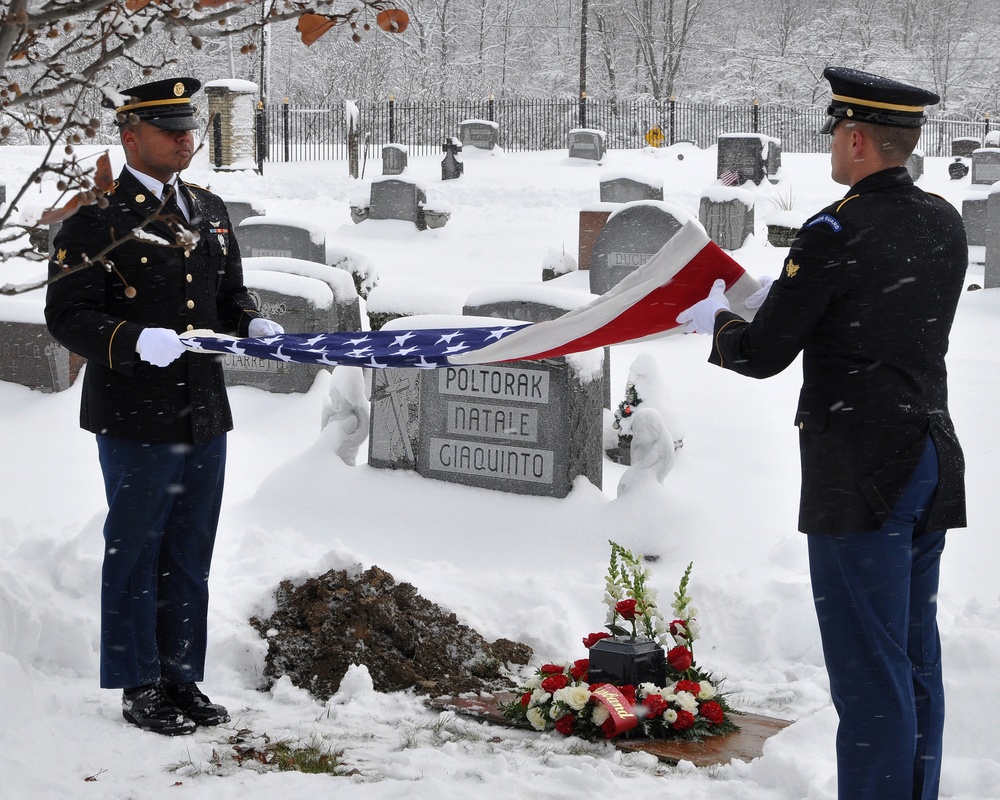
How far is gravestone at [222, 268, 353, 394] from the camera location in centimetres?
888

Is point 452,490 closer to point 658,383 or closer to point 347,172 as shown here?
point 658,383

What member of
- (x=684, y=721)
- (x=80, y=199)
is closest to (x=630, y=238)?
(x=684, y=721)

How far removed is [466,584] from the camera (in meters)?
5.20

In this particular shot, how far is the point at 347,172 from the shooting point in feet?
89.6

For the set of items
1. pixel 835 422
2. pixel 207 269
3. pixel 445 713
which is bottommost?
pixel 445 713

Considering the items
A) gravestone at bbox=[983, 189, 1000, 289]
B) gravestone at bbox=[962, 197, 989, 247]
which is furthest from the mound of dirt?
gravestone at bbox=[962, 197, 989, 247]

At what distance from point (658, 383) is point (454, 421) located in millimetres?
1754

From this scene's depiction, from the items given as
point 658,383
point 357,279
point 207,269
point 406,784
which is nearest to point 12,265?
point 357,279

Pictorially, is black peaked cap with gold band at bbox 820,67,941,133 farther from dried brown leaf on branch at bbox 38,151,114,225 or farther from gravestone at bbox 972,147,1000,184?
gravestone at bbox 972,147,1000,184

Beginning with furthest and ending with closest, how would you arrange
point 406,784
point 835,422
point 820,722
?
1. point 820,722
2. point 406,784
3. point 835,422

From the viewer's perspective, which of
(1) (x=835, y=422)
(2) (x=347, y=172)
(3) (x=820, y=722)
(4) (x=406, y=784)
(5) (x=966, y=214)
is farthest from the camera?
(2) (x=347, y=172)

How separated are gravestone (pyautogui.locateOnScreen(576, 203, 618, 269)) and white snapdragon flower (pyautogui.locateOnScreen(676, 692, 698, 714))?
11.3 meters

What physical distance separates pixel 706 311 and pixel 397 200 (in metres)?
16.8

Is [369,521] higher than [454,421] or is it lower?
lower
